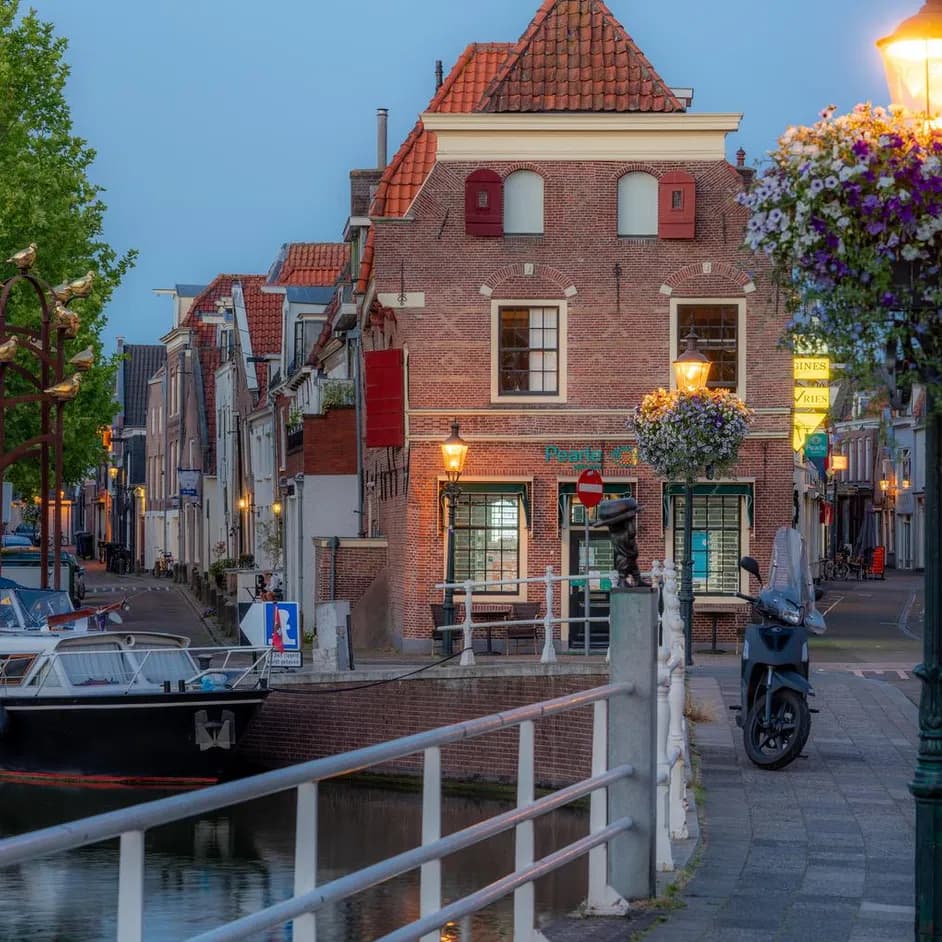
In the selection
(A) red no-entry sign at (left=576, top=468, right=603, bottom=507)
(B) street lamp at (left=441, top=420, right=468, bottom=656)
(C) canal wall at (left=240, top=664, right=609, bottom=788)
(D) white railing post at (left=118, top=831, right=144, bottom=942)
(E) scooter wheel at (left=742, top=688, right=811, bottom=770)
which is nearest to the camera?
(D) white railing post at (left=118, top=831, right=144, bottom=942)

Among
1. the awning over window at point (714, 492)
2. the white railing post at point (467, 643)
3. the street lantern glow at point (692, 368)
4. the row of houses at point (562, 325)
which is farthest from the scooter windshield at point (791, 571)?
the awning over window at point (714, 492)

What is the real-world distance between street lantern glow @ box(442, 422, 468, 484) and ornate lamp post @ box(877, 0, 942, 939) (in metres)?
22.1

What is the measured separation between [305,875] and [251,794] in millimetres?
491

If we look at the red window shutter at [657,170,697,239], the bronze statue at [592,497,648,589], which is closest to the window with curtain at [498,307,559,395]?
the red window shutter at [657,170,697,239]

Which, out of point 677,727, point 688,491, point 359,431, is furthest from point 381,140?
point 677,727

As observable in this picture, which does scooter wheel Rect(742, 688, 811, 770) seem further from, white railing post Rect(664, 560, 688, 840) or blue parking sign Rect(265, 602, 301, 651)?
blue parking sign Rect(265, 602, 301, 651)

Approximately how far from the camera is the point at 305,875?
498 centimetres

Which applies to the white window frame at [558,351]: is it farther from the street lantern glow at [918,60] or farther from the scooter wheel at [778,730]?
the street lantern glow at [918,60]

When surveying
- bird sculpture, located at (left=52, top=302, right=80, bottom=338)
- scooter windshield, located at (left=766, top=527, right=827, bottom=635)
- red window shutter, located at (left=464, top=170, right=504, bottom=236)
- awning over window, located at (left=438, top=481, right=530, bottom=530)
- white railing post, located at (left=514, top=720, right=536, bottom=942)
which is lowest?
white railing post, located at (left=514, top=720, right=536, bottom=942)

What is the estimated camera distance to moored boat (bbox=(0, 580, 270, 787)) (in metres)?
22.1

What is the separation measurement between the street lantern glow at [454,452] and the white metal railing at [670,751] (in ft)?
55.4

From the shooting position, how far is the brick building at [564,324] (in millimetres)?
30016

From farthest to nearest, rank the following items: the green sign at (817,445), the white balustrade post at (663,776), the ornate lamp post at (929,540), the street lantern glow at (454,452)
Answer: the green sign at (817,445) < the street lantern glow at (454,452) < the white balustrade post at (663,776) < the ornate lamp post at (929,540)

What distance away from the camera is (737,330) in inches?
1184
